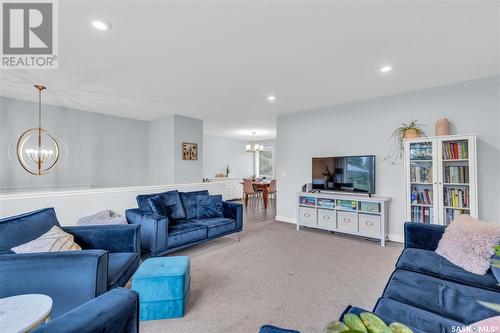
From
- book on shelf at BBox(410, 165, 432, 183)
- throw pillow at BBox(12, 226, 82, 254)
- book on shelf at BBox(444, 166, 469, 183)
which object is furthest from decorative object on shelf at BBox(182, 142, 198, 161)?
book on shelf at BBox(444, 166, 469, 183)

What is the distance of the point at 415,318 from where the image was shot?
1.16 m

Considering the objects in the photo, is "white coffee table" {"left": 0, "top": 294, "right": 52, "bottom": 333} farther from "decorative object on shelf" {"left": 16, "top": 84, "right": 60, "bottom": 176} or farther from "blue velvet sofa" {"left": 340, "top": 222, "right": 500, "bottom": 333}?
"decorative object on shelf" {"left": 16, "top": 84, "right": 60, "bottom": 176}

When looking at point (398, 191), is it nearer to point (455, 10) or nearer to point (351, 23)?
point (455, 10)

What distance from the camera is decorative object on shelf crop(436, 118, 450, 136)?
10.7 ft

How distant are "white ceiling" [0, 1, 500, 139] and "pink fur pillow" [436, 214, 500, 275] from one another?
69.5 inches

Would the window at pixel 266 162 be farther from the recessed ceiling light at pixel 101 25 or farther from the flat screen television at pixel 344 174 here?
the recessed ceiling light at pixel 101 25

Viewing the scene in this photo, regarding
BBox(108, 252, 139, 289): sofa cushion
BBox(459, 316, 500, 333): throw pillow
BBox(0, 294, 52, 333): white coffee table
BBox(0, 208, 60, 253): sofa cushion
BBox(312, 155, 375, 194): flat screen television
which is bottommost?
BBox(108, 252, 139, 289): sofa cushion

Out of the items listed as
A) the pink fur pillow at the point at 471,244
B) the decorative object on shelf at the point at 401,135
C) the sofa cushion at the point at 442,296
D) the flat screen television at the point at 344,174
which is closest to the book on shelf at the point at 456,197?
the decorative object on shelf at the point at 401,135

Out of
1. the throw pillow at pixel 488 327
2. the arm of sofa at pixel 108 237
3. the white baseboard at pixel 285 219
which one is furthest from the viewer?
the white baseboard at pixel 285 219

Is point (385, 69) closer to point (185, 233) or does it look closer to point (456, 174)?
point (456, 174)

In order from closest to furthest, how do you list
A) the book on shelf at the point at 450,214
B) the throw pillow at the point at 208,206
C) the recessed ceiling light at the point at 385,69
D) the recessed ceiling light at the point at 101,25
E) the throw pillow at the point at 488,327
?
the throw pillow at the point at 488,327, the recessed ceiling light at the point at 101,25, the recessed ceiling light at the point at 385,69, the book on shelf at the point at 450,214, the throw pillow at the point at 208,206

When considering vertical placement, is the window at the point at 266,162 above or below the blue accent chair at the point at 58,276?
above

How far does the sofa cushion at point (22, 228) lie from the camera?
1645 mm

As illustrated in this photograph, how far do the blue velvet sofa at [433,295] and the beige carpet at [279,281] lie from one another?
0.59 meters
